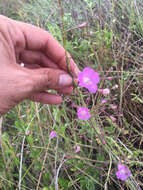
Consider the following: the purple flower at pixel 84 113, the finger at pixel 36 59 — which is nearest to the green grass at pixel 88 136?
the purple flower at pixel 84 113

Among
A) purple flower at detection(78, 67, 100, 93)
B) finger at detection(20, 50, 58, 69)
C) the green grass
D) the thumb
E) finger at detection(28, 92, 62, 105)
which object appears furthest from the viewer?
finger at detection(20, 50, 58, 69)

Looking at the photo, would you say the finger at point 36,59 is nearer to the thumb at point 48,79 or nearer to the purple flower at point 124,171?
the thumb at point 48,79

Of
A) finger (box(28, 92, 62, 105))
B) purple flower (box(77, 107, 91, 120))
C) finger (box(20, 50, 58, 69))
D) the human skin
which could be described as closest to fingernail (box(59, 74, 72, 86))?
A: the human skin

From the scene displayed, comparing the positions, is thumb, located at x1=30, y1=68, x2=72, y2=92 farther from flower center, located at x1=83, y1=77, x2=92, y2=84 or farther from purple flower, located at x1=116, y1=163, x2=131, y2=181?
purple flower, located at x1=116, y1=163, x2=131, y2=181

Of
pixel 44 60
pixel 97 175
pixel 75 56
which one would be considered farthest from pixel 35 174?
pixel 75 56

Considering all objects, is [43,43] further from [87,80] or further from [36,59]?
[87,80]

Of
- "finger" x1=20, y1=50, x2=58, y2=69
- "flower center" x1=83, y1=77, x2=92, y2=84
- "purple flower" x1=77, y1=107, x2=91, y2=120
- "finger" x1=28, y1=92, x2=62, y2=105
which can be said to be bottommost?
"purple flower" x1=77, y1=107, x2=91, y2=120

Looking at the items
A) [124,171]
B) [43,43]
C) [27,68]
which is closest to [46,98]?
[27,68]

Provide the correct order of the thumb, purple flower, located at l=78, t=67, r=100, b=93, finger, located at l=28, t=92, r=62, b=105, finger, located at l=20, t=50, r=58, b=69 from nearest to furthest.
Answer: purple flower, located at l=78, t=67, r=100, b=93
the thumb
finger, located at l=28, t=92, r=62, b=105
finger, located at l=20, t=50, r=58, b=69
